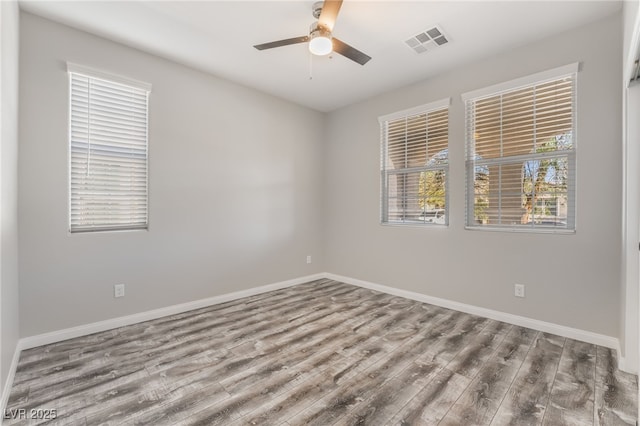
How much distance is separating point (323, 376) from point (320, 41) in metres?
2.46

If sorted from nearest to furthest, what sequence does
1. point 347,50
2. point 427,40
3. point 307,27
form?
point 347,50
point 307,27
point 427,40

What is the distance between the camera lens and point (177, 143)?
10.9 ft

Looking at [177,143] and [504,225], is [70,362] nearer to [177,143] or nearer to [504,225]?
[177,143]

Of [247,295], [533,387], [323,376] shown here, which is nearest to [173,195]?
[247,295]

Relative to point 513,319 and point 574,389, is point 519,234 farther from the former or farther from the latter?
point 574,389

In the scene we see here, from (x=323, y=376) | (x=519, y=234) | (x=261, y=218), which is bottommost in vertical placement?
(x=323, y=376)

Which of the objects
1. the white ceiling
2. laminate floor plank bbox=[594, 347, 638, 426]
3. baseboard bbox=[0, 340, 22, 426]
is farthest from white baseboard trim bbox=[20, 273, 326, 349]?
laminate floor plank bbox=[594, 347, 638, 426]

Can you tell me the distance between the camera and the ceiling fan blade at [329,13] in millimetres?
1981

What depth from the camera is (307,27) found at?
2680 mm

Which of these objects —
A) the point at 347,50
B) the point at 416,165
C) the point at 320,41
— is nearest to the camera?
the point at 320,41

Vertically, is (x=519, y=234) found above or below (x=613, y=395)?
above

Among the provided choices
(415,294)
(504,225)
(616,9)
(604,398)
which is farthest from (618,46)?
(415,294)

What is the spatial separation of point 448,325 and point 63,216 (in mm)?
3810

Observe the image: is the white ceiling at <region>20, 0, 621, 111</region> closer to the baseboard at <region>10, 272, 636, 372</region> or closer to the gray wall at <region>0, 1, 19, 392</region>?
the gray wall at <region>0, 1, 19, 392</region>
